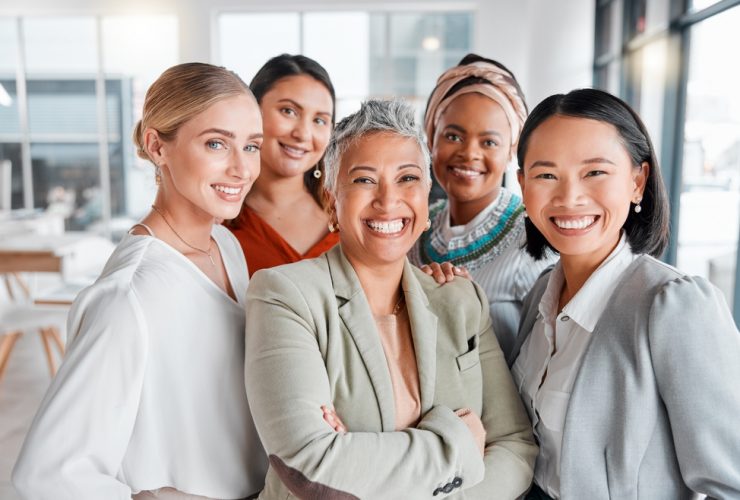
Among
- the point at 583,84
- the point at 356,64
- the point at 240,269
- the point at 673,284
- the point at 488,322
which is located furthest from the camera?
the point at 356,64

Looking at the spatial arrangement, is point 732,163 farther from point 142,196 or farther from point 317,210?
point 142,196

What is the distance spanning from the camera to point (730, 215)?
418 centimetres

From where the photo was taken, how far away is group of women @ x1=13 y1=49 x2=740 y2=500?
47.6 inches

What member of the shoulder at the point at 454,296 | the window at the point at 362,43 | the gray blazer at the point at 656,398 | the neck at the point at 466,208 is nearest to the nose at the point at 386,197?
the shoulder at the point at 454,296

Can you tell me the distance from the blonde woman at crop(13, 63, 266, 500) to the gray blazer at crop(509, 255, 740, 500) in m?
0.75

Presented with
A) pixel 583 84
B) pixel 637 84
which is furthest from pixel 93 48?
pixel 637 84

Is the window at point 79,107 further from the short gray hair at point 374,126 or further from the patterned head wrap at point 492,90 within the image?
the short gray hair at point 374,126

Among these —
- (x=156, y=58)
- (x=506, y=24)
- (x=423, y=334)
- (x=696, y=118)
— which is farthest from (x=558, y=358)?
(x=156, y=58)

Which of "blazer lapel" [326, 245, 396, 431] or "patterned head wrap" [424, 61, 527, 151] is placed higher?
"patterned head wrap" [424, 61, 527, 151]

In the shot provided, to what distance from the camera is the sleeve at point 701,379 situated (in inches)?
45.4

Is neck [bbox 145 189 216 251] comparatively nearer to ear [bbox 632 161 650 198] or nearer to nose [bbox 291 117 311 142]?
nose [bbox 291 117 311 142]

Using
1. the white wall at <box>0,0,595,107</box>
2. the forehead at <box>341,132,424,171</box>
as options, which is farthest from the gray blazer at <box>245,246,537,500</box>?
the white wall at <box>0,0,595,107</box>

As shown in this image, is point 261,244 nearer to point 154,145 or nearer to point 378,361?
point 154,145

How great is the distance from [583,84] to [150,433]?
742cm
